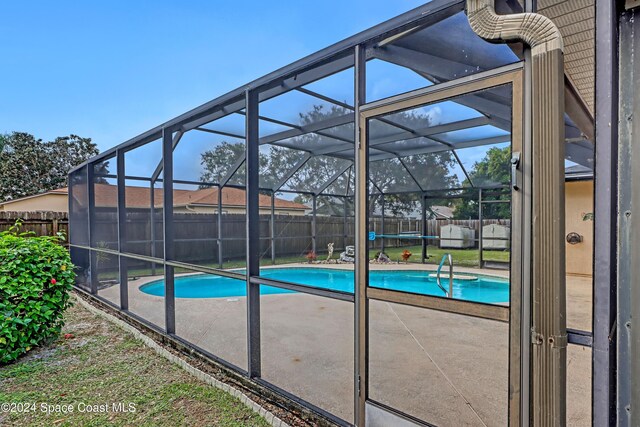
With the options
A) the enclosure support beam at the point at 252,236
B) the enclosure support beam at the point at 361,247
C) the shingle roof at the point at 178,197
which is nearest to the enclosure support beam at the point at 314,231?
the shingle roof at the point at 178,197

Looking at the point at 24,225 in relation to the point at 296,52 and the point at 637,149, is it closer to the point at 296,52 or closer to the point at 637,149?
the point at 637,149

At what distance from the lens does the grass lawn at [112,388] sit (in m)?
2.58

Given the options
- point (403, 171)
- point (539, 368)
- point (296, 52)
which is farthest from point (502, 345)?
point (296, 52)

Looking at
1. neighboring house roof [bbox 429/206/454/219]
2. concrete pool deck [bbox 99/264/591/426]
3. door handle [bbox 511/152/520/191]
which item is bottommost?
concrete pool deck [bbox 99/264/591/426]

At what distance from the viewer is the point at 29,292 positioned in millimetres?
3721

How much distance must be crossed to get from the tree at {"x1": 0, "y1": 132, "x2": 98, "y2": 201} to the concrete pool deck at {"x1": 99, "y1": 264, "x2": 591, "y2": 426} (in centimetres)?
1829

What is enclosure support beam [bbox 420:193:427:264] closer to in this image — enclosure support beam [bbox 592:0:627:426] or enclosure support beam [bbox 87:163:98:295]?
enclosure support beam [bbox 87:163:98:295]

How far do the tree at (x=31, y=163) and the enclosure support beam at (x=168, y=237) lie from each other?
17.6 meters

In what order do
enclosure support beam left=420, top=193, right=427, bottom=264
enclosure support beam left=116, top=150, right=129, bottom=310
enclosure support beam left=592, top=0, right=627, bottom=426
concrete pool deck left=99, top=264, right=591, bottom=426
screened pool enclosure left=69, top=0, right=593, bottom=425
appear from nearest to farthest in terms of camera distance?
1. enclosure support beam left=592, top=0, right=627, bottom=426
2. screened pool enclosure left=69, top=0, right=593, bottom=425
3. concrete pool deck left=99, top=264, right=591, bottom=426
4. enclosure support beam left=116, top=150, right=129, bottom=310
5. enclosure support beam left=420, top=193, right=427, bottom=264

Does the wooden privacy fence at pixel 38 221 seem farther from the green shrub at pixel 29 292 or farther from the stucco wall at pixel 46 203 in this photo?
the stucco wall at pixel 46 203

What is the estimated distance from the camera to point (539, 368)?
1.44m

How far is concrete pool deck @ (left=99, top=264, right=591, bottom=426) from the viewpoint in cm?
246

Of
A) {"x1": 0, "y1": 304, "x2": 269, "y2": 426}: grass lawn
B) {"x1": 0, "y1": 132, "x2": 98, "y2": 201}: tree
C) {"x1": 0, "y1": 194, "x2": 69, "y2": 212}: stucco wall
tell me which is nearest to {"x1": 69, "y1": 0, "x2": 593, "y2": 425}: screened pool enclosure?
{"x1": 0, "y1": 304, "x2": 269, "y2": 426}: grass lawn

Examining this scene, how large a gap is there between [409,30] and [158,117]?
24.6m
